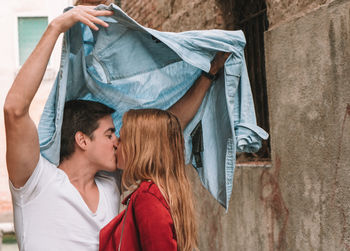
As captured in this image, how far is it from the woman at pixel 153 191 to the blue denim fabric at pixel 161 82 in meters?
0.41

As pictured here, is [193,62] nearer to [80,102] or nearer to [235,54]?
[235,54]

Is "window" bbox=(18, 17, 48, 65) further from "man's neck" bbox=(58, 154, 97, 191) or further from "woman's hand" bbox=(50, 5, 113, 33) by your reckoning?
"woman's hand" bbox=(50, 5, 113, 33)

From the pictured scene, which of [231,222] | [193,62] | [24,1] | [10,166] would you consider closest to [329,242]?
[231,222]

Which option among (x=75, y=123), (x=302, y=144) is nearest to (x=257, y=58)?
(x=302, y=144)

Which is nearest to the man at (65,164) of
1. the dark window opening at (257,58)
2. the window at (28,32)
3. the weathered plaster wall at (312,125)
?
the weathered plaster wall at (312,125)

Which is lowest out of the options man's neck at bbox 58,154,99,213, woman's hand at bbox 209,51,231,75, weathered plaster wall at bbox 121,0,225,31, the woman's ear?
man's neck at bbox 58,154,99,213

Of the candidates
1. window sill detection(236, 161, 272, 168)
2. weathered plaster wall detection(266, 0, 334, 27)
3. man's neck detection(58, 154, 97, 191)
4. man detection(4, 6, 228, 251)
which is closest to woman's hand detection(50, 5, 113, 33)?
man detection(4, 6, 228, 251)

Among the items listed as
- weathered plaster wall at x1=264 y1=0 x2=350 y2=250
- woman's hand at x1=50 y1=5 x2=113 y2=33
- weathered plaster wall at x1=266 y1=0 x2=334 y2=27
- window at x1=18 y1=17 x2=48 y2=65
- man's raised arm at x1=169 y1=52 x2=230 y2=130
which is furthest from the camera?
window at x1=18 y1=17 x2=48 y2=65

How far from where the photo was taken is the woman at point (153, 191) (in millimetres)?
2104

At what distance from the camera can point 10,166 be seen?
2.22m

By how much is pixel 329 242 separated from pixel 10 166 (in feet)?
7.69

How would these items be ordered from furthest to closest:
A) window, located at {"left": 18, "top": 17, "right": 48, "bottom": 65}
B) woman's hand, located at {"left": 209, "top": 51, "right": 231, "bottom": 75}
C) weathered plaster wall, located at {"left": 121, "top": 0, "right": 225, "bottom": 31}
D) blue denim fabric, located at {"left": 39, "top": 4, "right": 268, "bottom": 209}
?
window, located at {"left": 18, "top": 17, "right": 48, "bottom": 65}
weathered plaster wall, located at {"left": 121, "top": 0, "right": 225, "bottom": 31}
woman's hand, located at {"left": 209, "top": 51, "right": 231, "bottom": 75}
blue denim fabric, located at {"left": 39, "top": 4, "right": 268, "bottom": 209}

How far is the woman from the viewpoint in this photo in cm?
210

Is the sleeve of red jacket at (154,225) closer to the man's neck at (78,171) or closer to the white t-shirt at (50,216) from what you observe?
the white t-shirt at (50,216)
